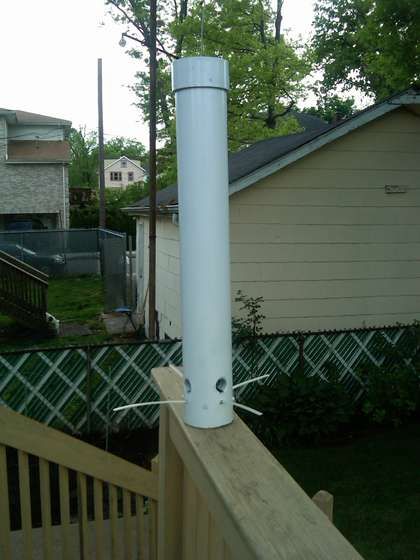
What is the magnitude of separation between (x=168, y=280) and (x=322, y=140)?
3.80m

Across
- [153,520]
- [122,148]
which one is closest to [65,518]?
[153,520]

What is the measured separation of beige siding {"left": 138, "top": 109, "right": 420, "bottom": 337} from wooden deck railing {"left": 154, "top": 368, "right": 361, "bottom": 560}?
5808mm

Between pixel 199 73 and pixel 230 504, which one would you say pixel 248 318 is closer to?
pixel 199 73

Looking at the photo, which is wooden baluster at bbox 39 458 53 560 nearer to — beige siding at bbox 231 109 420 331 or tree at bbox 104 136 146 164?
beige siding at bbox 231 109 420 331

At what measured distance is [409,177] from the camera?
306 inches

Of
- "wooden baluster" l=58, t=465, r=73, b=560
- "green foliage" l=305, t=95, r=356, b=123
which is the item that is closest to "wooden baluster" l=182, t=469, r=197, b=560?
"wooden baluster" l=58, t=465, r=73, b=560

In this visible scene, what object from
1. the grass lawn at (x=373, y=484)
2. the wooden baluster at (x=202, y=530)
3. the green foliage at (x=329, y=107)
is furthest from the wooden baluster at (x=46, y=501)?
the green foliage at (x=329, y=107)

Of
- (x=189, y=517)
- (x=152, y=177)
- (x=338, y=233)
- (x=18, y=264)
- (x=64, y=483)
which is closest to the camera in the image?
(x=189, y=517)

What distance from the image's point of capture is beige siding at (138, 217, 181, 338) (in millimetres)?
8930

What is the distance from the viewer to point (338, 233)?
7668mm

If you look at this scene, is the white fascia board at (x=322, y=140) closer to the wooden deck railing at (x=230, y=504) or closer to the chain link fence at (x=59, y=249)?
the wooden deck railing at (x=230, y=504)

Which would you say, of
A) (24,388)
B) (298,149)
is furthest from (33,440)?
(298,149)

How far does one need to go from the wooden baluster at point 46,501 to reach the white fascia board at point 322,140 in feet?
17.1

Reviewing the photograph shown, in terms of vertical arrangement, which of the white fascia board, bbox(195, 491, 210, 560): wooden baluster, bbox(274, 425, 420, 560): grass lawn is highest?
the white fascia board
